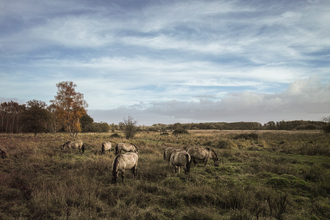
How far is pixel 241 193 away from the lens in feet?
20.5

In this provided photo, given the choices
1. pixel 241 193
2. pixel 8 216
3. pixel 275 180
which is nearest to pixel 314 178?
pixel 275 180

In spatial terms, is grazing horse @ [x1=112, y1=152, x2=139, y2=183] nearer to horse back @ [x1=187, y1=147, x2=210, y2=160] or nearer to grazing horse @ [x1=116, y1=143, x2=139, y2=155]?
horse back @ [x1=187, y1=147, x2=210, y2=160]

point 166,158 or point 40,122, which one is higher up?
point 40,122

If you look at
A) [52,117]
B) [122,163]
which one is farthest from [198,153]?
[52,117]

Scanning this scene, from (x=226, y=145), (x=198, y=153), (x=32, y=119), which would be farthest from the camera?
(x=32, y=119)

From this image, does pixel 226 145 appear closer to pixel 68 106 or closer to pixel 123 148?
pixel 123 148

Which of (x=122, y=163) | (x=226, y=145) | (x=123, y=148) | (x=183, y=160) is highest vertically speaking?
(x=122, y=163)

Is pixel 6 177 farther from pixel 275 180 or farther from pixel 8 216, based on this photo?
pixel 275 180

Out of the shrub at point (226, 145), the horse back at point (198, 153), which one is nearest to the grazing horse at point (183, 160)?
the horse back at point (198, 153)

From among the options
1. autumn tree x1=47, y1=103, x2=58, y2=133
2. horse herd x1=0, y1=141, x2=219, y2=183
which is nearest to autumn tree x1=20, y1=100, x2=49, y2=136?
autumn tree x1=47, y1=103, x2=58, y2=133

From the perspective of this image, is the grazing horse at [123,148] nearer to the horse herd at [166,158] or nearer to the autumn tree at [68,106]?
the horse herd at [166,158]

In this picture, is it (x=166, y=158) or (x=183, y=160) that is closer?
(x=183, y=160)

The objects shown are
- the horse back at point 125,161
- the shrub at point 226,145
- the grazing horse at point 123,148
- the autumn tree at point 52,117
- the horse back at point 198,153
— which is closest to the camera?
the horse back at point 125,161

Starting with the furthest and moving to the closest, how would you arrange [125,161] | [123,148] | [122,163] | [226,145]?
[226,145] < [123,148] < [125,161] < [122,163]
